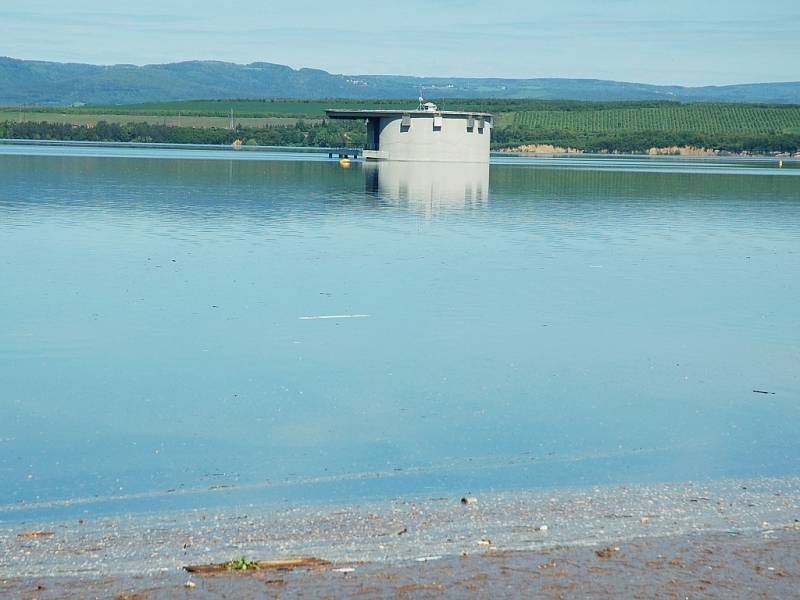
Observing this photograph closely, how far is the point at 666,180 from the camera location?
165 ft

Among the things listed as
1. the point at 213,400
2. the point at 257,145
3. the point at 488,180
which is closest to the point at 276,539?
the point at 213,400

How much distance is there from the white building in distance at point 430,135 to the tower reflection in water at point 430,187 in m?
11.6

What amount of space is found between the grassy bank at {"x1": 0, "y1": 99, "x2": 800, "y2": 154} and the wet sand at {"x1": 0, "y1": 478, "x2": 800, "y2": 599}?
108 m

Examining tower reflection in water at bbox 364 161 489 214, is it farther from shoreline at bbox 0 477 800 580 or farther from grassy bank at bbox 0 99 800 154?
grassy bank at bbox 0 99 800 154

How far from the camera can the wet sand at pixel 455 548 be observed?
553 cm

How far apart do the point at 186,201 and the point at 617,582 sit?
990 inches

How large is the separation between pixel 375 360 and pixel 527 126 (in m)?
128

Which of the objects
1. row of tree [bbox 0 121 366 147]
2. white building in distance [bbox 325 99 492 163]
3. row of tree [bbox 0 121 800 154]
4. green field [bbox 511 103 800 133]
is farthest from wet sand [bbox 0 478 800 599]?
green field [bbox 511 103 800 133]

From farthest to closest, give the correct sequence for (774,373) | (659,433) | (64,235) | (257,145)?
(257,145)
(64,235)
(774,373)
(659,433)

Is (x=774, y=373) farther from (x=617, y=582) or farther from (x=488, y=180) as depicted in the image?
(x=488, y=180)

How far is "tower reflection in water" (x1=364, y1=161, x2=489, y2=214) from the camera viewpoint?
3250 cm

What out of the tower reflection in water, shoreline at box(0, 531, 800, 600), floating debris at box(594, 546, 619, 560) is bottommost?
the tower reflection in water

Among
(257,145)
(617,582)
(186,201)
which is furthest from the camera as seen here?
(257,145)

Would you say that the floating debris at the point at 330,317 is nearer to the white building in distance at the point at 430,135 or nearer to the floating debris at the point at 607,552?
the floating debris at the point at 607,552
